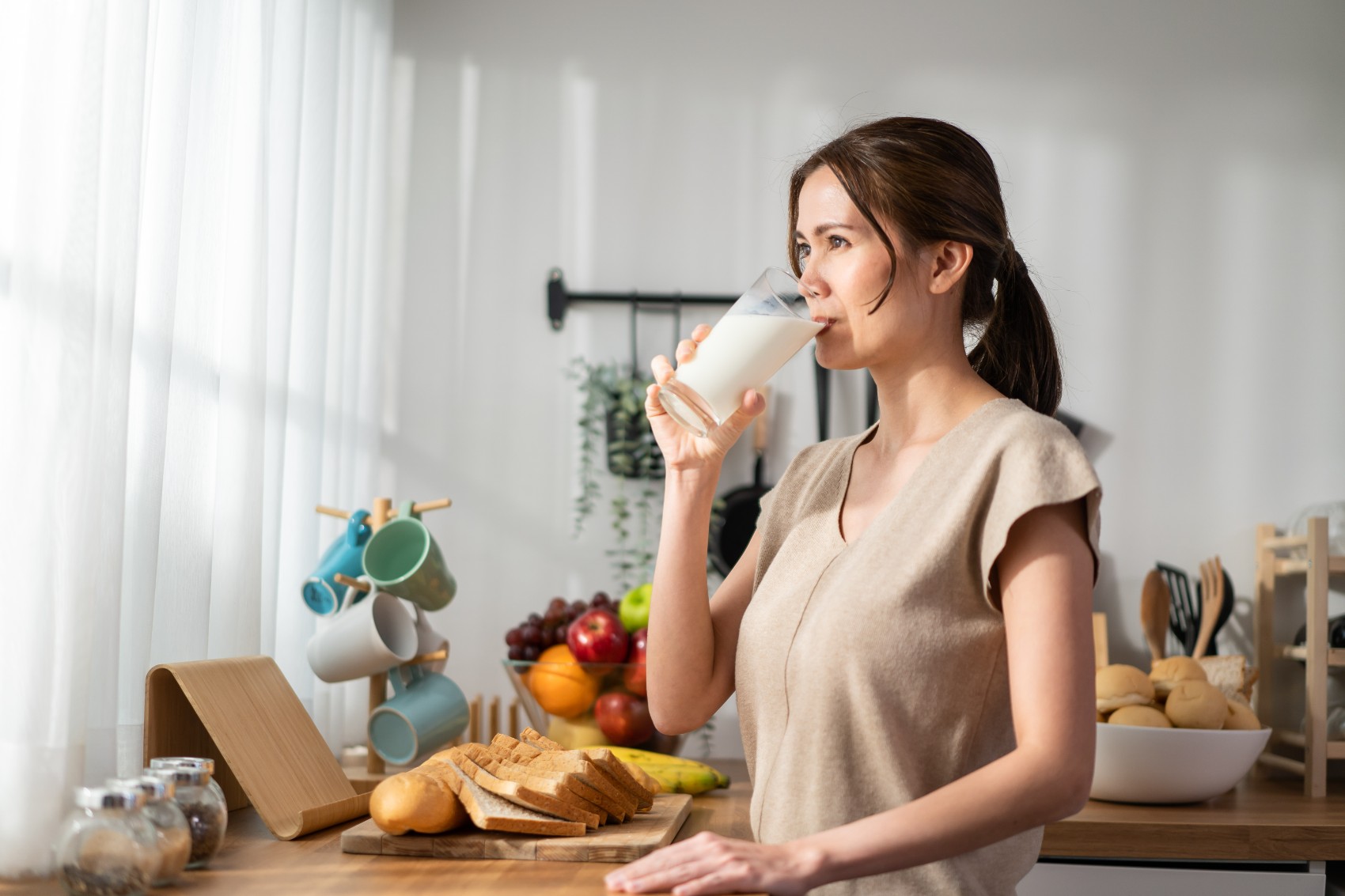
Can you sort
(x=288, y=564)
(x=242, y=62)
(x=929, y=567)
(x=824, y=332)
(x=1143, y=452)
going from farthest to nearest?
(x=1143, y=452), (x=288, y=564), (x=242, y=62), (x=824, y=332), (x=929, y=567)

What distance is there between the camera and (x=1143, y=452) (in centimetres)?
219

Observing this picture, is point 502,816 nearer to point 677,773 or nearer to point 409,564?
point 677,773

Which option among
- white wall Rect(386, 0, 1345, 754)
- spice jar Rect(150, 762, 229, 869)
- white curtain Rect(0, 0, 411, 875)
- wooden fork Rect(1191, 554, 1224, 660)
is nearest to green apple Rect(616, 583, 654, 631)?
white wall Rect(386, 0, 1345, 754)

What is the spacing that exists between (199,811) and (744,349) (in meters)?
0.59

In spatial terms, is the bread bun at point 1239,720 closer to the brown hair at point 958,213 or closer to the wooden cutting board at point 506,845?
the brown hair at point 958,213

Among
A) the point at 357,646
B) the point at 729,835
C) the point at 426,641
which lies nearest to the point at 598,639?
the point at 426,641

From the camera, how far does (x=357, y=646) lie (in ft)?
4.75

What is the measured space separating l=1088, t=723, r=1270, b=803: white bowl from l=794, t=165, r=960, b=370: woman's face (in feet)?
2.96

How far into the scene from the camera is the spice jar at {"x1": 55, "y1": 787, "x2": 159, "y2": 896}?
787mm

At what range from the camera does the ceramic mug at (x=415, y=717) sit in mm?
1504

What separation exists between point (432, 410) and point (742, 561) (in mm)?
1205

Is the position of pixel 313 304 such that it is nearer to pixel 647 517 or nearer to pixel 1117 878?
pixel 647 517

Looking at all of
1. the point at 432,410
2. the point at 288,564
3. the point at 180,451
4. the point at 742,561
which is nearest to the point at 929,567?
the point at 742,561

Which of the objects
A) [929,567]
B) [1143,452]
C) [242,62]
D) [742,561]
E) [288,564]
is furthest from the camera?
[1143,452]
